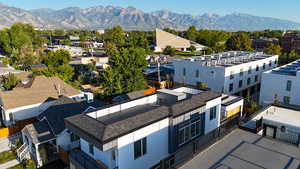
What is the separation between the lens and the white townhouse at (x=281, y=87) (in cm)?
2767

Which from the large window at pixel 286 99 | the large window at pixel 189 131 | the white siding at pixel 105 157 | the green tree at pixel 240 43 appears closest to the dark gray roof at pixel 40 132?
the white siding at pixel 105 157

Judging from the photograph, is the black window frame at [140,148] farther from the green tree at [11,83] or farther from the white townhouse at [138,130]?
the green tree at [11,83]

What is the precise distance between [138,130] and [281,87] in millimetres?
24260

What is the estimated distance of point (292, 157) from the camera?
10688 mm

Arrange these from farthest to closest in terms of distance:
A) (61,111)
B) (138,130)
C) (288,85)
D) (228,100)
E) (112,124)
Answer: (288,85) < (228,100) < (61,111) < (138,130) < (112,124)

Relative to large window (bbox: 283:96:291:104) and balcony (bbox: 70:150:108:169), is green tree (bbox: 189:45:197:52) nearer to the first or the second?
large window (bbox: 283:96:291:104)

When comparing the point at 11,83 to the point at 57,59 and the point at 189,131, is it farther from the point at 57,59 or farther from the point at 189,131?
the point at 189,131

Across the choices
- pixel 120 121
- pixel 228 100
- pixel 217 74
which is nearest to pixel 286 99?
pixel 228 100

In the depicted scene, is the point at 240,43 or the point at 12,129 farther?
the point at 240,43

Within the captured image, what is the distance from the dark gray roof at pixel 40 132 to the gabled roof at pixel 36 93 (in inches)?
282

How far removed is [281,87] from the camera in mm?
28688

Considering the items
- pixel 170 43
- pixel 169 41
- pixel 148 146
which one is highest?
pixel 169 41

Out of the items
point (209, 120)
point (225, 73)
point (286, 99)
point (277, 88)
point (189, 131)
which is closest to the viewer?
point (189, 131)

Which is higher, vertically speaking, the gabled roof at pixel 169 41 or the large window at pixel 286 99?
the gabled roof at pixel 169 41
